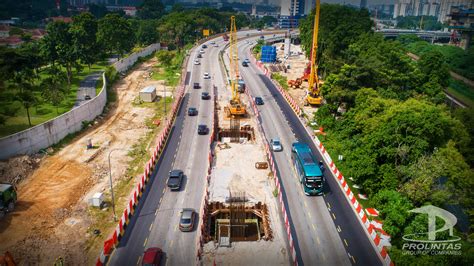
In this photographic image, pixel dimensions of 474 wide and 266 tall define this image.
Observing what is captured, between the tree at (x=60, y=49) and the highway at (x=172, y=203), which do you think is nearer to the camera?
the highway at (x=172, y=203)

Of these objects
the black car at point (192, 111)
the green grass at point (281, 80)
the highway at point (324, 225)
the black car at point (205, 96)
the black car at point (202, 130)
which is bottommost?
the highway at point (324, 225)

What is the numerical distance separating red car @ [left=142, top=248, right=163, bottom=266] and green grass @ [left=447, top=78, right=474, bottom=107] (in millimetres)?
109015

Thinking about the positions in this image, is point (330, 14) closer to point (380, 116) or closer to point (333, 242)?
point (380, 116)

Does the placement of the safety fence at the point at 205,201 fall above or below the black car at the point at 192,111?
below

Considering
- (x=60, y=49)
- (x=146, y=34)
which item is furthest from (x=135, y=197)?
(x=146, y=34)

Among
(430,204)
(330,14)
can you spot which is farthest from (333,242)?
(330,14)

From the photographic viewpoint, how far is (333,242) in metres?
41.8

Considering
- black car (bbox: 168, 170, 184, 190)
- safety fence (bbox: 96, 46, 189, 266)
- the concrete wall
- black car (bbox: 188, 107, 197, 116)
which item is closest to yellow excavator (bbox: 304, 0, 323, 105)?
black car (bbox: 188, 107, 197, 116)

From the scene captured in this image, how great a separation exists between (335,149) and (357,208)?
55.0 feet

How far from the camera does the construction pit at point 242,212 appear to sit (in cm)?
3959

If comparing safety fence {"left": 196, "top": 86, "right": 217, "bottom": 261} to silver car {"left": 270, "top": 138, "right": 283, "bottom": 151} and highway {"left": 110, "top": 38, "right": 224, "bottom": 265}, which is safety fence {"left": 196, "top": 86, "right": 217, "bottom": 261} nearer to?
highway {"left": 110, "top": 38, "right": 224, "bottom": 265}

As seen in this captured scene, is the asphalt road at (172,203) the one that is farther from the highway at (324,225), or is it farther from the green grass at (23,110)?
the green grass at (23,110)

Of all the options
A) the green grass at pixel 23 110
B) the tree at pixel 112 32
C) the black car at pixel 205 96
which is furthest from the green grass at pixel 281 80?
the green grass at pixel 23 110

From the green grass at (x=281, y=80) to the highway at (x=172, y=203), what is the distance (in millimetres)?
34689
